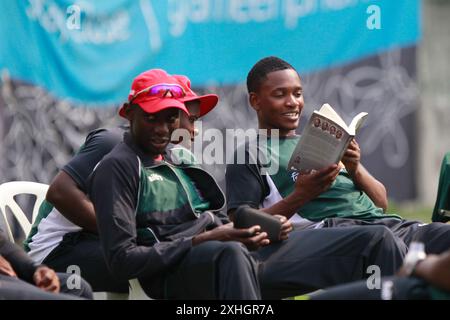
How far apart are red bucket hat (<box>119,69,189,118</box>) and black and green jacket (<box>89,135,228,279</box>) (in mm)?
200

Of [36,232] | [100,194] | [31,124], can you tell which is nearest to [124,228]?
[100,194]

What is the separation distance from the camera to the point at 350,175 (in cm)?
493

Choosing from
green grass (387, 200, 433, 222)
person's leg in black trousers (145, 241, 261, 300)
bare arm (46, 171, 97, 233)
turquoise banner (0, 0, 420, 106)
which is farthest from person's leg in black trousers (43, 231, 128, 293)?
green grass (387, 200, 433, 222)

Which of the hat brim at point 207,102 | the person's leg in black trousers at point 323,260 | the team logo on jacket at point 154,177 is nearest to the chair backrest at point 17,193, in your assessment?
the hat brim at point 207,102

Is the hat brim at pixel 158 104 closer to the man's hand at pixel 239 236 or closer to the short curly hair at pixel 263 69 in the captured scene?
the man's hand at pixel 239 236

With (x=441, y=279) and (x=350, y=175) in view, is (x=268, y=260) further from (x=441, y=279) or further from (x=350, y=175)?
(x=441, y=279)

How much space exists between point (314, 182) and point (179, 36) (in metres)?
4.13

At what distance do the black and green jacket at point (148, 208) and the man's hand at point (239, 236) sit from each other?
0.27 ft

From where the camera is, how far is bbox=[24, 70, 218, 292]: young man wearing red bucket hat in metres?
4.79

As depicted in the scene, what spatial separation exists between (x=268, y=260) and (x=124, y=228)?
0.70 meters

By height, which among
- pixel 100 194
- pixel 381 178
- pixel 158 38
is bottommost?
pixel 381 178

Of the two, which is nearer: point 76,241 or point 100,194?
point 100,194

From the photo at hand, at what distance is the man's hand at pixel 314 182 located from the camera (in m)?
4.53
